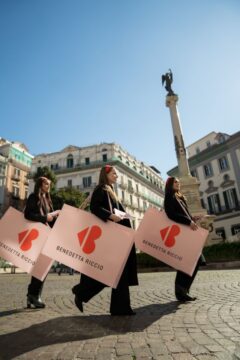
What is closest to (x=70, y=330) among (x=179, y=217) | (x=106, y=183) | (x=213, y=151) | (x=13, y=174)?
(x=106, y=183)

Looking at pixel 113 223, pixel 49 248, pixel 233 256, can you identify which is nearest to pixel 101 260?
pixel 113 223

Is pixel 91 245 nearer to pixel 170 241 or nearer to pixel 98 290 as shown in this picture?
pixel 98 290

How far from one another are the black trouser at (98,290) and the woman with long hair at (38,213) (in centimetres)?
111

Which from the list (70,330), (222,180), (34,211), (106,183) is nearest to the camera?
(70,330)

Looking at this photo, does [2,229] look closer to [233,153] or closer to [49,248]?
[49,248]

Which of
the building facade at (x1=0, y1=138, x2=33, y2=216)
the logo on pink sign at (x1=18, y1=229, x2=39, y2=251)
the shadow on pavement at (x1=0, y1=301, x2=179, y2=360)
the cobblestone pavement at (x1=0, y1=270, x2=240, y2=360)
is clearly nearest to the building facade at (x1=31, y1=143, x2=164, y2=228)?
the building facade at (x1=0, y1=138, x2=33, y2=216)

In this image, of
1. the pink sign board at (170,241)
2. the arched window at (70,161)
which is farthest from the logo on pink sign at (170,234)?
the arched window at (70,161)

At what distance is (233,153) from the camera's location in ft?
130

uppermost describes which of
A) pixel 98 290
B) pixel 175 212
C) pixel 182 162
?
pixel 182 162

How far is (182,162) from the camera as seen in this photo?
21.7m

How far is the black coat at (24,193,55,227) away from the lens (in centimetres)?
456

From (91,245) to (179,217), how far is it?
1.71 metres

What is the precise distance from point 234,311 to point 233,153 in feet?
128

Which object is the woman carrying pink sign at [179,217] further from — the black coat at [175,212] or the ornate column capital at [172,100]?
the ornate column capital at [172,100]
